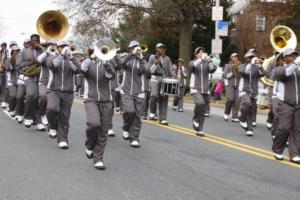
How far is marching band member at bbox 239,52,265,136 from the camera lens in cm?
1305

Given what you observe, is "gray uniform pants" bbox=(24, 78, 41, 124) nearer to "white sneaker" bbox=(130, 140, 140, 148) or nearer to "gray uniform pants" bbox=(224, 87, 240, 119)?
"white sneaker" bbox=(130, 140, 140, 148)

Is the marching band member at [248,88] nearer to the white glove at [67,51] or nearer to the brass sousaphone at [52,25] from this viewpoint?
the brass sousaphone at [52,25]

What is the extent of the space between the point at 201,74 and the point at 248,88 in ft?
5.01

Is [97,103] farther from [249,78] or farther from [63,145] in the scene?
[249,78]

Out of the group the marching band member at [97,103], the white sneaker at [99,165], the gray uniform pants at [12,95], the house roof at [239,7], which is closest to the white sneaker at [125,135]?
the marching band member at [97,103]

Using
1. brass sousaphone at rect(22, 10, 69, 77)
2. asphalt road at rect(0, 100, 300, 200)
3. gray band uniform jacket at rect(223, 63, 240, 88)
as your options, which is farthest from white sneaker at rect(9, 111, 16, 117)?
gray band uniform jacket at rect(223, 63, 240, 88)

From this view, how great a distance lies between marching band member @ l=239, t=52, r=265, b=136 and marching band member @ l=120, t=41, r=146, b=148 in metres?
3.18

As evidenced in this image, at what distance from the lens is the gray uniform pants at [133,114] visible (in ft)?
35.4

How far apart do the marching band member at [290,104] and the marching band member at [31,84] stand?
550cm

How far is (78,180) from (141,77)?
379 centimetres

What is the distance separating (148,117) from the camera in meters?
16.5

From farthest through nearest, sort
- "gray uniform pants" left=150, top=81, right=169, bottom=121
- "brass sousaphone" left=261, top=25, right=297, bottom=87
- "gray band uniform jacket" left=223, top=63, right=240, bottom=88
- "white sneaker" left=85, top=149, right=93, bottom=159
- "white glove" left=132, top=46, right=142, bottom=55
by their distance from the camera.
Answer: "gray band uniform jacket" left=223, top=63, right=240, bottom=88, "gray uniform pants" left=150, top=81, right=169, bottom=121, "brass sousaphone" left=261, top=25, right=297, bottom=87, "white glove" left=132, top=46, right=142, bottom=55, "white sneaker" left=85, top=149, right=93, bottom=159

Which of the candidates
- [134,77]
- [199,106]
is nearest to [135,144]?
[134,77]

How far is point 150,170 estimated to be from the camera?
8.46 m
